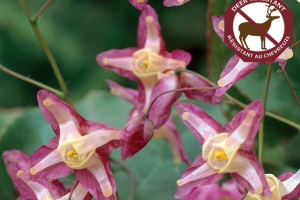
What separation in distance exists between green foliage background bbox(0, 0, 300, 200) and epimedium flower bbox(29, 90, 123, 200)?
0.25 meters

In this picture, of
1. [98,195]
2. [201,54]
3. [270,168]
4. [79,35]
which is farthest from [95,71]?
[98,195]

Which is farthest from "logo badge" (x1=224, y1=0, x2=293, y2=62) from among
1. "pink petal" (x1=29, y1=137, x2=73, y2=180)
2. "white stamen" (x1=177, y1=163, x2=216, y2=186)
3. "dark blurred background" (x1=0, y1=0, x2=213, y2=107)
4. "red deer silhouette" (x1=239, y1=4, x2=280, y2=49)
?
"dark blurred background" (x1=0, y1=0, x2=213, y2=107)

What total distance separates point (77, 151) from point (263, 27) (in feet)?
0.69

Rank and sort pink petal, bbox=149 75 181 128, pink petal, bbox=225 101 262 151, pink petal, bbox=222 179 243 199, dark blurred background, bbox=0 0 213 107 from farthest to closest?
dark blurred background, bbox=0 0 213 107 < pink petal, bbox=222 179 243 199 < pink petal, bbox=149 75 181 128 < pink petal, bbox=225 101 262 151

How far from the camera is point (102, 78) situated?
1.12 m

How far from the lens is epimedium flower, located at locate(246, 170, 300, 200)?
53 cm

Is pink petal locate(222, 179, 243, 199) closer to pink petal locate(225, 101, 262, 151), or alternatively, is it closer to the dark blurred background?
pink petal locate(225, 101, 262, 151)

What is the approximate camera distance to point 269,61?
1.65ft

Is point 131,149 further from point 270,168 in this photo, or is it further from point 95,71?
point 95,71

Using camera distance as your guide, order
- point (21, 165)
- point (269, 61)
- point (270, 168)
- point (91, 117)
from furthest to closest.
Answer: point (91, 117) < point (270, 168) < point (21, 165) < point (269, 61)

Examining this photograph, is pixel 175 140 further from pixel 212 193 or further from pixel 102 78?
pixel 102 78

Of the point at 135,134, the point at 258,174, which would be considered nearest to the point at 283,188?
the point at 258,174

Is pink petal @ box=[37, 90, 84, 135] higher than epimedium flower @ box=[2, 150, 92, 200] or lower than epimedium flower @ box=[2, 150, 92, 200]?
higher

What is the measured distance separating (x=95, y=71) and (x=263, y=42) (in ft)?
2.14
